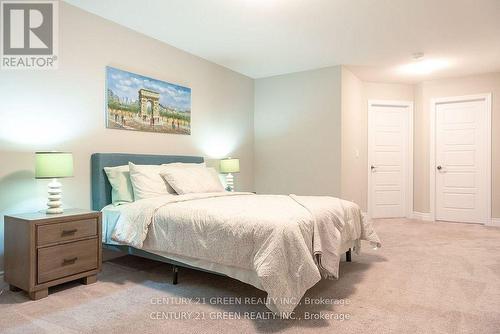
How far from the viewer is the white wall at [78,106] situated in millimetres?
2703

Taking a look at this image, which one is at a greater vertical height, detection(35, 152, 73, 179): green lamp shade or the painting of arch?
the painting of arch

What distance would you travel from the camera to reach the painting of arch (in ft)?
11.3

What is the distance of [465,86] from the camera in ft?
17.8

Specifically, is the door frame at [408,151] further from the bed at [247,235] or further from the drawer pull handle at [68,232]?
the drawer pull handle at [68,232]

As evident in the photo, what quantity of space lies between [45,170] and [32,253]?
611mm

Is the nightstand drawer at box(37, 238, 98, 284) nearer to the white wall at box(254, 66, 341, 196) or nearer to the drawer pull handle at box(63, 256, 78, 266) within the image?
the drawer pull handle at box(63, 256, 78, 266)

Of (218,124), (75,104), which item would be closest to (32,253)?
(75,104)

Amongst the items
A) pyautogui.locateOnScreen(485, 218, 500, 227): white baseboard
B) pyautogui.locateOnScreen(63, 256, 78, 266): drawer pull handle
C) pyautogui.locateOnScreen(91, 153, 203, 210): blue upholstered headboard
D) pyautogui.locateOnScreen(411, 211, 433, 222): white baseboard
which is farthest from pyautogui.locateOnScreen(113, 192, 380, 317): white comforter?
pyautogui.locateOnScreen(485, 218, 500, 227): white baseboard

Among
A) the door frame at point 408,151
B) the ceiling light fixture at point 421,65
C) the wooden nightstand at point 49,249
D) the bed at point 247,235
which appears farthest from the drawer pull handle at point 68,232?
the door frame at point 408,151

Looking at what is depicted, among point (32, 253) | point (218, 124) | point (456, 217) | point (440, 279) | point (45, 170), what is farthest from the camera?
point (456, 217)

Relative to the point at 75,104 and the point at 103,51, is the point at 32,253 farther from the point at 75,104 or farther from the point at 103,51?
the point at 103,51

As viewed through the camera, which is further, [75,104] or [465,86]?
[465,86]

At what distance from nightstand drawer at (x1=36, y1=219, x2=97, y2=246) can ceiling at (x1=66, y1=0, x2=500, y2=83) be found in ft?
6.57

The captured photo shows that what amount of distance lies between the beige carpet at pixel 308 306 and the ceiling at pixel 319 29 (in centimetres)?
243
